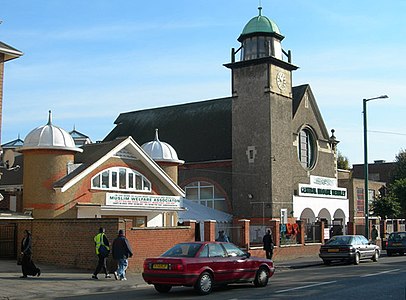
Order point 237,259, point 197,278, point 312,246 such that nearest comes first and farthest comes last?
point 197,278, point 237,259, point 312,246

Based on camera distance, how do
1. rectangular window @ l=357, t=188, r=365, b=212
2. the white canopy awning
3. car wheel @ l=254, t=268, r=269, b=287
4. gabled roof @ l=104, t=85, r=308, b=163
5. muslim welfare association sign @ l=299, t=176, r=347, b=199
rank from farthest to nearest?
rectangular window @ l=357, t=188, r=365, b=212 → gabled roof @ l=104, t=85, r=308, b=163 → muslim welfare association sign @ l=299, t=176, r=347, b=199 → the white canopy awning → car wheel @ l=254, t=268, r=269, b=287

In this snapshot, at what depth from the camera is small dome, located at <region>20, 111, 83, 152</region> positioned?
28.0 m

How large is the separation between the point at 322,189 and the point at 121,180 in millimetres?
20782

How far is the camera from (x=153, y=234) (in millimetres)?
24188

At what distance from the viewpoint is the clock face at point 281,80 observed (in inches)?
1671

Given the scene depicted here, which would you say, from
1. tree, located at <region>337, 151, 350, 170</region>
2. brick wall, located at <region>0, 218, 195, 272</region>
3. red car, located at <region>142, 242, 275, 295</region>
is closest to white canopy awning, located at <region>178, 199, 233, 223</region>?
brick wall, located at <region>0, 218, 195, 272</region>

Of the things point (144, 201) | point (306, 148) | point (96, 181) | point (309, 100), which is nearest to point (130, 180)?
point (144, 201)

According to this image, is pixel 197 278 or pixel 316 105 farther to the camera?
pixel 316 105

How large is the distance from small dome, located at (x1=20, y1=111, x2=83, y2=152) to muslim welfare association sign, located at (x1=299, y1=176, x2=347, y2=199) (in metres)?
20.9

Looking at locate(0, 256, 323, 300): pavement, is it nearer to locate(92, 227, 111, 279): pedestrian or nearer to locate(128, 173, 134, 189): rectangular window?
locate(92, 227, 111, 279): pedestrian

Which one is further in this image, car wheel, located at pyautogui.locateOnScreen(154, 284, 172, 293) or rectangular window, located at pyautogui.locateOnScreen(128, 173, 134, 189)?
rectangular window, located at pyautogui.locateOnScreen(128, 173, 134, 189)

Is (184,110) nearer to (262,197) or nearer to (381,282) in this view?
(262,197)

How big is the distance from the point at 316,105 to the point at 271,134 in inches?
337

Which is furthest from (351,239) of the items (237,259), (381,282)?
(237,259)
